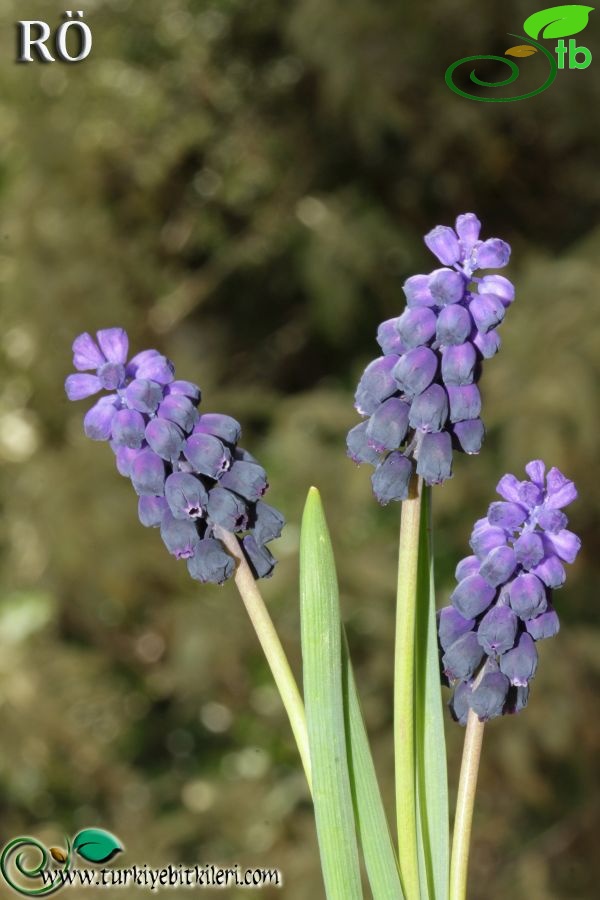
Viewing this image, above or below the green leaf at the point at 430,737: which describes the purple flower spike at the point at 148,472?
above

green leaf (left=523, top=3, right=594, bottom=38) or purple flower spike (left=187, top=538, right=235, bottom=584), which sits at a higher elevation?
green leaf (left=523, top=3, right=594, bottom=38)

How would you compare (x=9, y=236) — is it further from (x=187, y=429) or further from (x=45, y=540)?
(x=187, y=429)

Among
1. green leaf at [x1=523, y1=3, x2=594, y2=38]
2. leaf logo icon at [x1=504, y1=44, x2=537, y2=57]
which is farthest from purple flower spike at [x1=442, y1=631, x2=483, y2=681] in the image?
leaf logo icon at [x1=504, y1=44, x2=537, y2=57]

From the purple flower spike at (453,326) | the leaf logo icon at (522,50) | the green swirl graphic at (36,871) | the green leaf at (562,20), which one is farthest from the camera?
the leaf logo icon at (522,50)

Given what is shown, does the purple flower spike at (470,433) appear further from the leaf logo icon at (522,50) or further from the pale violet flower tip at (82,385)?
the leaf logo icon at (522,50)

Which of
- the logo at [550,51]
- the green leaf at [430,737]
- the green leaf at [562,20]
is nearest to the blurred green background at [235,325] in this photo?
the logo at [550,51]

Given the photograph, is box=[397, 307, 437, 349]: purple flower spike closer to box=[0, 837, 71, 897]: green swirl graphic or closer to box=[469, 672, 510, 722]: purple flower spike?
box=[469, 672, 510, 722]: purple flower spike

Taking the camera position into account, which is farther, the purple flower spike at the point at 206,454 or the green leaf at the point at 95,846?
the green leaf at the point at 95,846


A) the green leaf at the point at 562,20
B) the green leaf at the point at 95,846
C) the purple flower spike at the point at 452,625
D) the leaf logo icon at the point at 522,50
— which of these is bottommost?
the purple flower spike at the point at 452,625
